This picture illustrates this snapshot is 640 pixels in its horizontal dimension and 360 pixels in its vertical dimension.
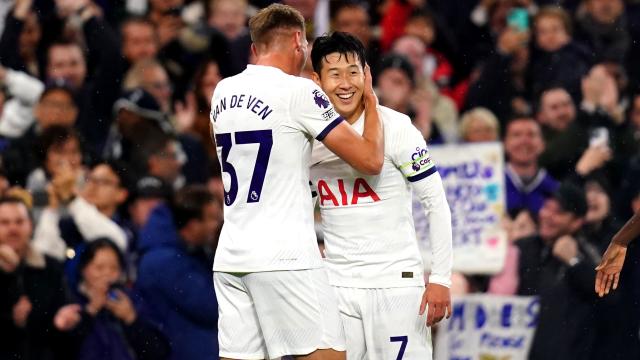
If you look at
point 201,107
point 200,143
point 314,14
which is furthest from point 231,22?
point 200,143

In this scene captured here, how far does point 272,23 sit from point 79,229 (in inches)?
173

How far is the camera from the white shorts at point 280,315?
6406 mm

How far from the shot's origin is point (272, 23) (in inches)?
257

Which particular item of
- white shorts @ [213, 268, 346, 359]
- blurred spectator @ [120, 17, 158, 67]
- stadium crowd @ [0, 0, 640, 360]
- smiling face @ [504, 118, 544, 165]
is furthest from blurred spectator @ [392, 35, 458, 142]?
white shorts @ [213, 268, 346, 359]

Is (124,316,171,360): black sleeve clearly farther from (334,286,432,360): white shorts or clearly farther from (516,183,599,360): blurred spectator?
(334,286,432,360): white shorts

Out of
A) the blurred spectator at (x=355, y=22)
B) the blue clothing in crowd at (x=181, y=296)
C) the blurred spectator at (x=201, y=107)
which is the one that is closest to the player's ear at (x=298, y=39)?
the blue clothing in crowd at (x=181, y=296)

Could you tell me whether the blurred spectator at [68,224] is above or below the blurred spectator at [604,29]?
below

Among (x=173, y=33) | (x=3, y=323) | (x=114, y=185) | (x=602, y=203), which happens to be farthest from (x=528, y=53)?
(x=3, y=323)

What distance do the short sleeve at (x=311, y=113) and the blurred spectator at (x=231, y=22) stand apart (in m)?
5.99

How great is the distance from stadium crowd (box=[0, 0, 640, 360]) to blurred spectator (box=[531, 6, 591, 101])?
0.06 ft

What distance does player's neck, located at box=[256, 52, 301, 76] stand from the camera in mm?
6551

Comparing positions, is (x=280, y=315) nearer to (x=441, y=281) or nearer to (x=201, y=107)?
(x=441, y=281)

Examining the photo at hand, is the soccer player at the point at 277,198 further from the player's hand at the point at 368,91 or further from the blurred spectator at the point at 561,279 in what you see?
the blurred spectator at the point at 561,279

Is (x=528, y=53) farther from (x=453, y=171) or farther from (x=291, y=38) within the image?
(x=291, y=38)
